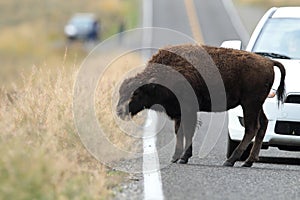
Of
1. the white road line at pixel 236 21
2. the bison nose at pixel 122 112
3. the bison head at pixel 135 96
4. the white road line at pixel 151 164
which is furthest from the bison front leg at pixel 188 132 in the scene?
the white road line at pixel 236 21

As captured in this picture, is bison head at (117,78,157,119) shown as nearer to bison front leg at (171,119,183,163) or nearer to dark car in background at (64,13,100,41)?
bison front leg at (171,119,183,163)

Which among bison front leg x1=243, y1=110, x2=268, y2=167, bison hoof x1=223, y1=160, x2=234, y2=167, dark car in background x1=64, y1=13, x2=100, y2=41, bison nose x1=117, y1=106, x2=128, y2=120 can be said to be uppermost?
bison nose x1=117, y1=106, x2=128, y2=120

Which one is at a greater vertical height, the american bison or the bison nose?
the american bison

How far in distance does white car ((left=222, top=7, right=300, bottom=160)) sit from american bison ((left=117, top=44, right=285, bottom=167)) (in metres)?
0.57

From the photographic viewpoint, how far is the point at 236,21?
70.1m

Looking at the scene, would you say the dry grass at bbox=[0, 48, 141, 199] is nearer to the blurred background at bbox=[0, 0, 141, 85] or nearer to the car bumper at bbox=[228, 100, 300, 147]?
the car bumper at bbox=[228, 100, 300, 147]

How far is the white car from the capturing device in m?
12.9

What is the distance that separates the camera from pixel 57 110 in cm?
1248

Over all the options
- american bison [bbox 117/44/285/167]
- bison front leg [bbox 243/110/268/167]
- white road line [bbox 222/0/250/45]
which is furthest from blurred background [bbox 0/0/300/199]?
white road line [bbox 222/0/250/45]

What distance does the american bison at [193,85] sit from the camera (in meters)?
12.0

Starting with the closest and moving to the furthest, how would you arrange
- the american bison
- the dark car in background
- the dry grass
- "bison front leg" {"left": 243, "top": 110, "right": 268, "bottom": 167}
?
the dry grass → the american bison → "bison front leg" {"left": 243, "top": 110, "right": 268, "bottom": 167} → the dark car in background

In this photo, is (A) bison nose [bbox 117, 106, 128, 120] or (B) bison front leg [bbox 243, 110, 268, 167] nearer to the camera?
(A) bison nose [bbox 117, 106, 128, 120]

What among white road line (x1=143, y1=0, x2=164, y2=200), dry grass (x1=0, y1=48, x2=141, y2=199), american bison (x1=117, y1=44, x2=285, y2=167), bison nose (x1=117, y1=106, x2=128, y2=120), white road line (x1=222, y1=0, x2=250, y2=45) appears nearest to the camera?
dry grass (x1=0, y1=48, x2=141, y2=199)

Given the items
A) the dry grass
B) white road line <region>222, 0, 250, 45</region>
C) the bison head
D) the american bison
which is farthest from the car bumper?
white road line <region>222, 0, 250, 45</region>
